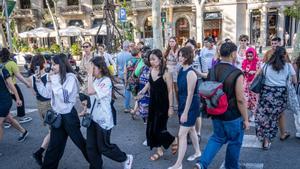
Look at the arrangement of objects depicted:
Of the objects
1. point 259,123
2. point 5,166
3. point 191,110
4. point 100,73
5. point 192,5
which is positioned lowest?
point 5,166

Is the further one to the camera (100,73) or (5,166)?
(5,166)

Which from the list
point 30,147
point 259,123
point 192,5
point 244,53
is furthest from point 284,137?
point 192,5

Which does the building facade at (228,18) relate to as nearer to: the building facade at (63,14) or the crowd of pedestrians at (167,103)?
the building facade at (63,14)

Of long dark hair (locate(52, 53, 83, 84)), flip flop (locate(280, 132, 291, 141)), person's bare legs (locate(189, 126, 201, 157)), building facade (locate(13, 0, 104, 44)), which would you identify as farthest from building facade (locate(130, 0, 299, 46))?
long dark hair (locate(52, 53, 83, 84))

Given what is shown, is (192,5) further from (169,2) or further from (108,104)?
(108,104)

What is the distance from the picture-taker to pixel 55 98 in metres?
4.06

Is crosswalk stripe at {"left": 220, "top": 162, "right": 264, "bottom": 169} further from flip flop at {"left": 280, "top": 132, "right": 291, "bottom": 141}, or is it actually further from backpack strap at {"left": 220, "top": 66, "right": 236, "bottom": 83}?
backpack strap at {"left": 220, "top": 66, "right": 236, "bottom": 83}

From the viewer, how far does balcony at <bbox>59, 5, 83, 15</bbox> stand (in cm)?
3395

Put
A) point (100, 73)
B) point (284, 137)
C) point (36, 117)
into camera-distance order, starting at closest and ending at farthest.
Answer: point (100, 73) → point (284, 137) → point (36, 117)

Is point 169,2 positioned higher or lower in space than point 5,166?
higher

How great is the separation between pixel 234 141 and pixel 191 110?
0.72 meters

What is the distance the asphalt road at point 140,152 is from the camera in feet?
14.8

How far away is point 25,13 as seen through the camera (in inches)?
1405

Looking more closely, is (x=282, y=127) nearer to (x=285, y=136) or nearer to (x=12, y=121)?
(x=285, y=136)
